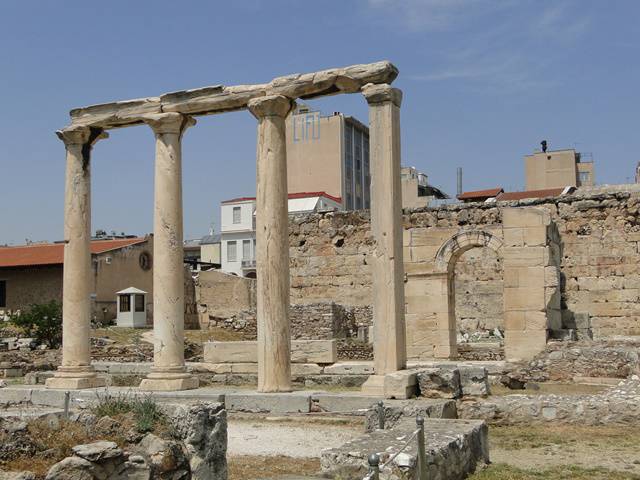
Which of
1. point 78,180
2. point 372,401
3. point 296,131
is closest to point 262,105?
point 78,180

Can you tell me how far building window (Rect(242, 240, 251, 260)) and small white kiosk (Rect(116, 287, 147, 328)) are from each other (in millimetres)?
26996

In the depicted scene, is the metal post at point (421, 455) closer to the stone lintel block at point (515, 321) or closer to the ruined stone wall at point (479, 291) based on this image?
the stone lintel block at point (515, 321)

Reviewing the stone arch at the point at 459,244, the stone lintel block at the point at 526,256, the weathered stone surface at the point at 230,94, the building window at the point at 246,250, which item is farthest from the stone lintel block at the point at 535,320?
the building window at the point at 246,250

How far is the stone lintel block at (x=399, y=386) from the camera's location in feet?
43.2

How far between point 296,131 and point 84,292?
45.7 meters

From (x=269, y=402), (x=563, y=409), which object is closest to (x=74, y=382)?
(x=269, y=402)

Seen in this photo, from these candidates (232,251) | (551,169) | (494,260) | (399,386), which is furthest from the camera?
(232,251)

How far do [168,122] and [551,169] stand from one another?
156 ft

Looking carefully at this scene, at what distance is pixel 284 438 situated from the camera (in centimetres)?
1205

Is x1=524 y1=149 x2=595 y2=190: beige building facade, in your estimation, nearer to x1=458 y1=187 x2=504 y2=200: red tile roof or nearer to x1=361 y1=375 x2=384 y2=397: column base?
x1=458 y1=187 x2=504 y2=200: red tile roof

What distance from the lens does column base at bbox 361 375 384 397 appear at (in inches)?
536

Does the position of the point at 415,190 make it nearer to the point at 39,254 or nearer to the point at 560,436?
A: the point at 39,254

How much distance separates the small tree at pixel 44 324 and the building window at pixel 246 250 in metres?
35.7

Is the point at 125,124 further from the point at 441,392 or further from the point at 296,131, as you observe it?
the point at 296,131
